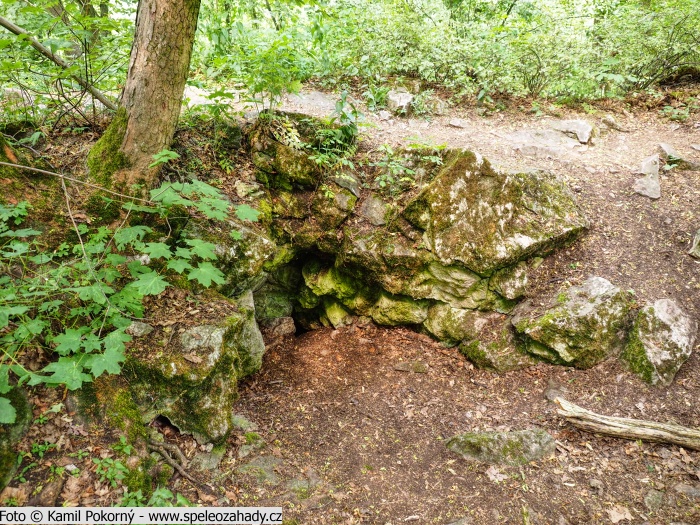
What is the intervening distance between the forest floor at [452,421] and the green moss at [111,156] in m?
2.27

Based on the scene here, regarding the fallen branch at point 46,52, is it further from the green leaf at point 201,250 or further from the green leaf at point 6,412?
the green leaf at point 6,412

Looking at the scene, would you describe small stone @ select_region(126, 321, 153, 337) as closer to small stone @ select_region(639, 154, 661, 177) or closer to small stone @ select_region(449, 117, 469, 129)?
small stone @ select_region(449, 117, 469, 129)

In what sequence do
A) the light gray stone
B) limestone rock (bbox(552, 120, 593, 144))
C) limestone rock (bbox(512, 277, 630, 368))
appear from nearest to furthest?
limestone rock (bbox(512, 277, 630, 368))
the light gray stone
limestone rock (bbox(552, 120, 593, 144))

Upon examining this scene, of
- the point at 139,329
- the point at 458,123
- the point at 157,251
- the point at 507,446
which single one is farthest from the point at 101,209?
the point at 458,123

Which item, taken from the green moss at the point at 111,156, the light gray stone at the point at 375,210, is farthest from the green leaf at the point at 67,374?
the light gray stone at the point at 375,210

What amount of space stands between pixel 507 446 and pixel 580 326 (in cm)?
185

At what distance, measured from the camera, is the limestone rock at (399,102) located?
756 centimetres

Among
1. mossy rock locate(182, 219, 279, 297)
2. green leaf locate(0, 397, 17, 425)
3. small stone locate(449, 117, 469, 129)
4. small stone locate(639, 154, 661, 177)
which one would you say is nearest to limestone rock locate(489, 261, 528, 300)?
small stone locate(639, 154, 661, 177)

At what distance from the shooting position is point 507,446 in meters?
3.88

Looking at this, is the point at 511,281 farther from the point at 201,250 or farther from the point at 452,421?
the point at 201,250

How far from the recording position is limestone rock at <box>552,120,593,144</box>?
7172 millimetres

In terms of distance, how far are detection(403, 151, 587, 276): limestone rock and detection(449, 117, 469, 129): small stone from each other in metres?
2.38

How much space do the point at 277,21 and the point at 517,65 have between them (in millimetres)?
6074

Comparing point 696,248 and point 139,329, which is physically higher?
point 696,248
